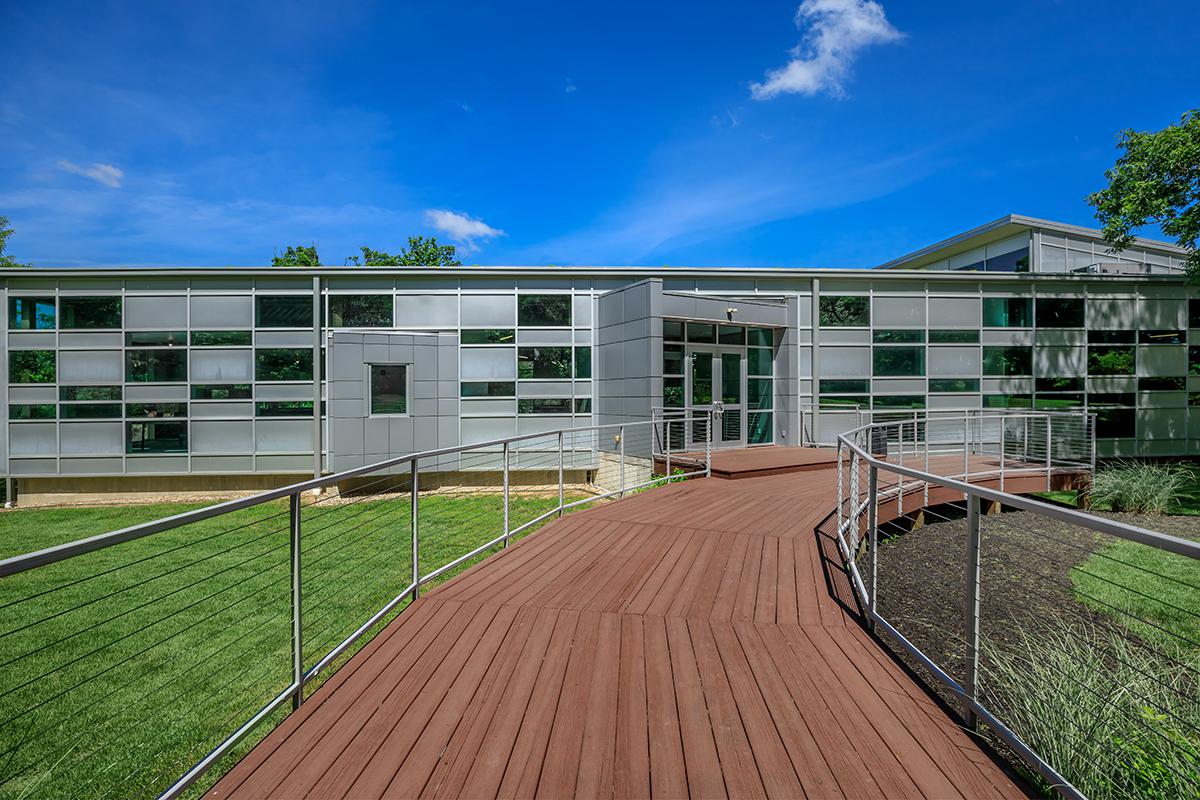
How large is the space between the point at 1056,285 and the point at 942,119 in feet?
21.8

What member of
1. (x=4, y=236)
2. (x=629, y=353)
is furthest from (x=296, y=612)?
(x=4, y=236)

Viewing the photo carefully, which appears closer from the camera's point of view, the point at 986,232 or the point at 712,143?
the point at 712,143

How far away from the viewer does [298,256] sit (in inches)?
1437

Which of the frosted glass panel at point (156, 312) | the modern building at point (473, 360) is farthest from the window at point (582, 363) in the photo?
the frosted glass panel at point (156, 312)

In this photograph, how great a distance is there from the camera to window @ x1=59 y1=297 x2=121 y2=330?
1422cm

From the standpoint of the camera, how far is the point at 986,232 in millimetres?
19031

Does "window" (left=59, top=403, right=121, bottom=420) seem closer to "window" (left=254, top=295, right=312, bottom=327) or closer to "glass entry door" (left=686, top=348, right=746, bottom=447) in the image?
"window" (left=254, top=295, right=312, bottom=327)

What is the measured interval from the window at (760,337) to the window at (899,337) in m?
3.07

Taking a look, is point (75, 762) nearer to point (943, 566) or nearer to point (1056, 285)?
point (943, 566)

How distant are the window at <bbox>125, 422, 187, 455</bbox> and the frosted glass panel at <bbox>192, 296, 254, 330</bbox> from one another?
9.39ft

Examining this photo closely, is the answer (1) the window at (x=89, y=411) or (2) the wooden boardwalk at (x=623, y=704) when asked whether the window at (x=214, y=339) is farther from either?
(2) the wooden boardwalk at (x=623, y=704)

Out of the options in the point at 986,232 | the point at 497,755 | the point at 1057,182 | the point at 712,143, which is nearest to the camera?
the point at 497,755

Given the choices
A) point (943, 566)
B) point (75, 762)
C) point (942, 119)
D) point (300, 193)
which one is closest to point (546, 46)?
point (300, 193)

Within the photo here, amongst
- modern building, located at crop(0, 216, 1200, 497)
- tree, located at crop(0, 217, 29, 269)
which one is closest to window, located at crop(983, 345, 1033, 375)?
modern building, located at crop(0, 216, 1200, 497)
